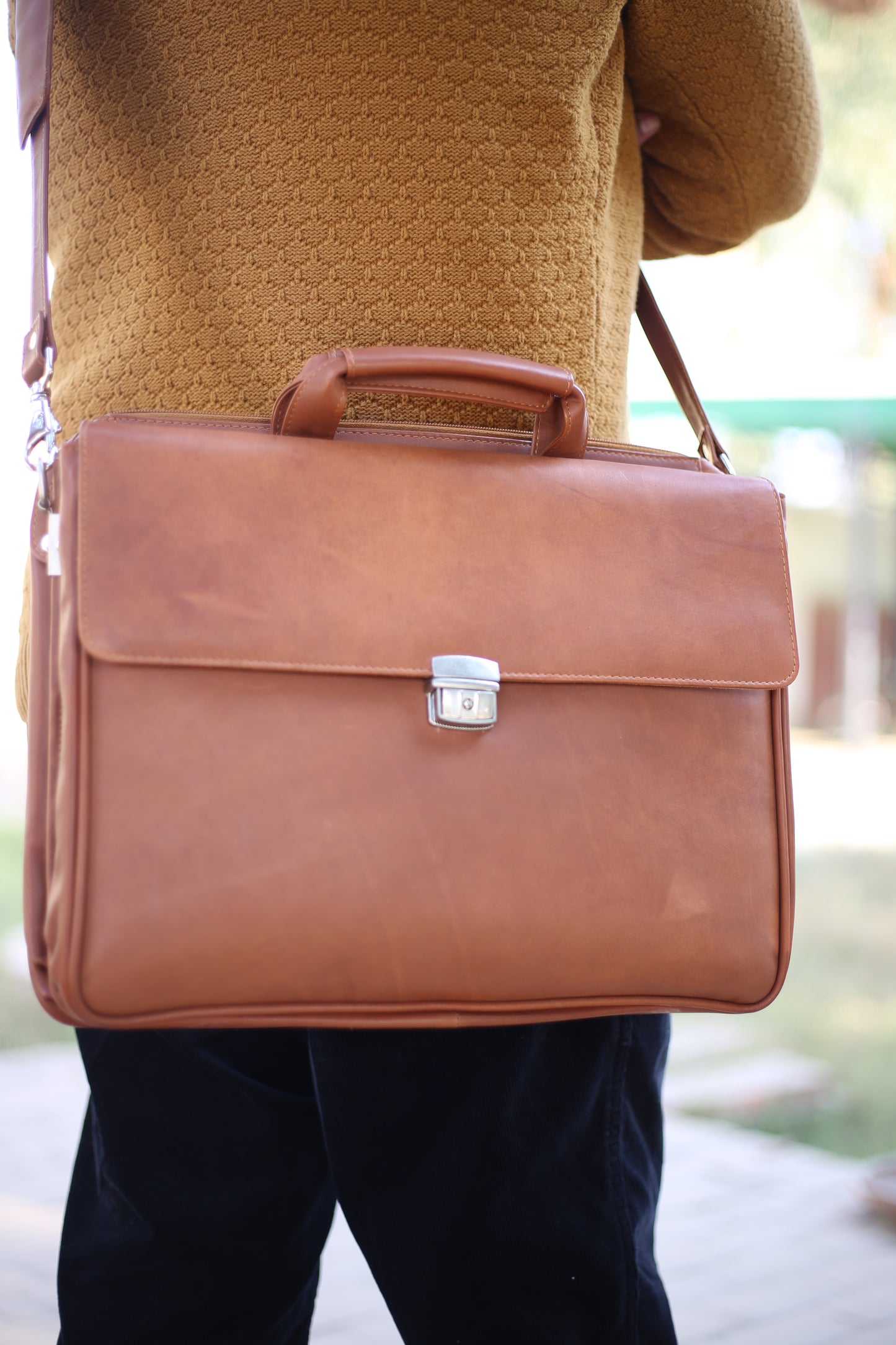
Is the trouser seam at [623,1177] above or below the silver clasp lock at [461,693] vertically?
below

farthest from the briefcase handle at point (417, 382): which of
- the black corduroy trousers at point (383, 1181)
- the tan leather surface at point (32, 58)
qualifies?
the black corduroy trousers at point (383, 1181)

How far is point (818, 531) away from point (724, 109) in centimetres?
1080

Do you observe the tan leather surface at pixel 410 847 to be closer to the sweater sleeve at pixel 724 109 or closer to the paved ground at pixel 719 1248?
the sweater sleeve at pixel 724 109

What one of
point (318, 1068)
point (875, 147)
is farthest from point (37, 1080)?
point (875, 147)

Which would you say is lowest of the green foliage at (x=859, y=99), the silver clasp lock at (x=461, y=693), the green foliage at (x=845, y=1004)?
the green foliage at (x=845, y=1004)

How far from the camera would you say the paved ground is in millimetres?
1646

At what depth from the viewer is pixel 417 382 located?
0.79 metres

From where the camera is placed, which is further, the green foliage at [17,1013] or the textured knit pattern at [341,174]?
the green foliage at [17,1013]

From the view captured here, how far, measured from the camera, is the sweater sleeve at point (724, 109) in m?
0.89

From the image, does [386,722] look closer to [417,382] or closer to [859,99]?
[417,382]

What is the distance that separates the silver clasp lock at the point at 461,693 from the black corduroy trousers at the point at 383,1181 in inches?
9.5

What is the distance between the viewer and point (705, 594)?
0.88 metres

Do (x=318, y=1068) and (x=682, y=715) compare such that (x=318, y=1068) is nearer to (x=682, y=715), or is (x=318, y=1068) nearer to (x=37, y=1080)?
(x=682, y=715)

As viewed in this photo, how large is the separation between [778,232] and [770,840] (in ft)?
25.5
